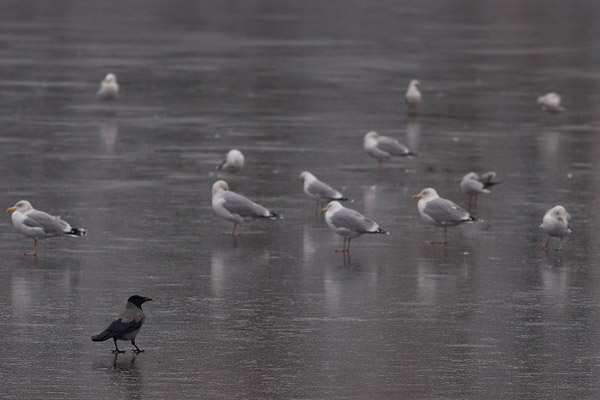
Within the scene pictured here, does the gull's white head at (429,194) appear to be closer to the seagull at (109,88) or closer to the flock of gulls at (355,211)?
the flock of gulls at (355,211)

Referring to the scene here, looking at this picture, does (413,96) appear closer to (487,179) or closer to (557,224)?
(487,179)

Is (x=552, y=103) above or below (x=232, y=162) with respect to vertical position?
above

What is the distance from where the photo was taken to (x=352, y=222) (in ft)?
53.8

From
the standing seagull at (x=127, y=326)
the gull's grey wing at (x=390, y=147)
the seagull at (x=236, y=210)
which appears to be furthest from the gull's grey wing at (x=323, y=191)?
the standing seagull at (x=127, y=326)

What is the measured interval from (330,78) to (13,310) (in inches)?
923

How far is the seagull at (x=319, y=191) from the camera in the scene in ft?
61.6

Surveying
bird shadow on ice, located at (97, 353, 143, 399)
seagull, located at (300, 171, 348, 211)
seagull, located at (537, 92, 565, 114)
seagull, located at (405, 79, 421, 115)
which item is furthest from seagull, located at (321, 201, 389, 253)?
seagull, located at (537, 92, 565, 114)

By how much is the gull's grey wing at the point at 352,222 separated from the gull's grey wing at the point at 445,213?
1021mm

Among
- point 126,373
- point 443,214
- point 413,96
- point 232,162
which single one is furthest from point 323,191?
point 413,96

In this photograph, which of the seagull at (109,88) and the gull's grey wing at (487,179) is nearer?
the gull's grey wing at (487,179)

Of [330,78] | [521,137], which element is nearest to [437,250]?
[521,137]

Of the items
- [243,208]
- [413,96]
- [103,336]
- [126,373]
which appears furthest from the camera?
[413,96]

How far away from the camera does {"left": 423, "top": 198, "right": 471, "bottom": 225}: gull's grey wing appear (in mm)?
17078

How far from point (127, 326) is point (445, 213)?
20.9 ft
